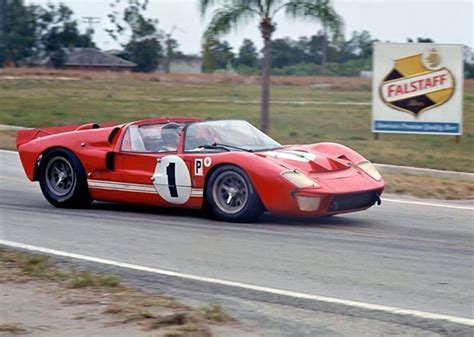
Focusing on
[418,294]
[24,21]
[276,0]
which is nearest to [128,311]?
[418,294]

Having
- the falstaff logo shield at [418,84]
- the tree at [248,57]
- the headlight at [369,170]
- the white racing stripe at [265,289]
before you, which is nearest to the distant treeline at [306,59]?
the tree at [248,57]

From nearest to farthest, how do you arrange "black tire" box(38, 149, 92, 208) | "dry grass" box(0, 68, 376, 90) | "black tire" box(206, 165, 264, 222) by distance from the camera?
"black tire" box(206, 165, 264, 222) → "black tire" box(38, 149, 92, 208) → "dry grass" box(0, 68, 376, 90)

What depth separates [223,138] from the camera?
448 inches

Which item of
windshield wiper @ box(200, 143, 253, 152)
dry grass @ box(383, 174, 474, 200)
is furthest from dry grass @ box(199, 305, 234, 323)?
dry grass @ box(383, 174, 474, 200)

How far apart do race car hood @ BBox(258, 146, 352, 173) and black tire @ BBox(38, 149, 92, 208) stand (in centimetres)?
228

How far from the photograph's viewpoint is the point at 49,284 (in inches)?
298

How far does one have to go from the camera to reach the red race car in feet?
34.3

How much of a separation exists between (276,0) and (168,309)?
14.2 metres

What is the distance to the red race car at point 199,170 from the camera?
412 inches

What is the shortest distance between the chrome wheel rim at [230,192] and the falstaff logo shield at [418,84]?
13.7 m

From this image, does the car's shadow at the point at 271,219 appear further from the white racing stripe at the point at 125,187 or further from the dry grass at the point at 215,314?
the dry grass at the point at 215,314

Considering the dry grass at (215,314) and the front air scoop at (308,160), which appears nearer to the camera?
the dry grass at (215,314)

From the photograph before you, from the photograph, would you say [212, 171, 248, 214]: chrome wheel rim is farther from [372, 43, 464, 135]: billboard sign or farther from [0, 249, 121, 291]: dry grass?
[372, 43, 464, 135]: billboard sign

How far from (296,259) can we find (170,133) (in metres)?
3.19
